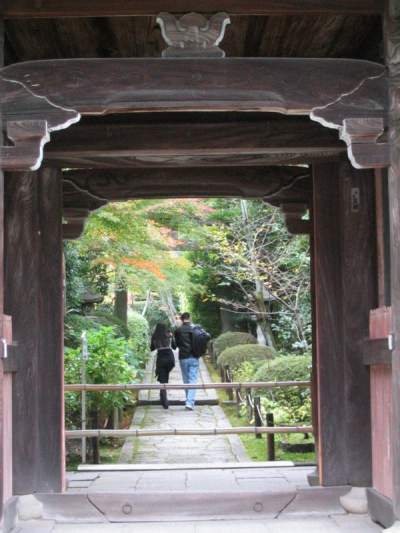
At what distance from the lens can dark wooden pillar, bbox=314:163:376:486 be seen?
20.8 feet

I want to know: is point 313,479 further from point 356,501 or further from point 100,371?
point 100,371

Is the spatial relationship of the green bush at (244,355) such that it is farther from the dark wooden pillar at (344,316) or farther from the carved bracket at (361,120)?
the carved bracket at (361,120)

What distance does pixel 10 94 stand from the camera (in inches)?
191

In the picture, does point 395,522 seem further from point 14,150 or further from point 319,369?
point 14,150

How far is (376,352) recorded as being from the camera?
5734mm

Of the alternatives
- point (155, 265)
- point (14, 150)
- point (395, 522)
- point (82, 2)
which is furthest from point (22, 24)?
point (155, 265)

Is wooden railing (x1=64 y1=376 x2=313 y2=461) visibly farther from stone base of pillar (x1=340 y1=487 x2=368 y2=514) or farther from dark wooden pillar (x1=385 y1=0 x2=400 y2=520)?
dark wooden pillar (x1=385 y1=0 x2=400 y2=520)

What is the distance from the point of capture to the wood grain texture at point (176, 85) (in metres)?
4.82

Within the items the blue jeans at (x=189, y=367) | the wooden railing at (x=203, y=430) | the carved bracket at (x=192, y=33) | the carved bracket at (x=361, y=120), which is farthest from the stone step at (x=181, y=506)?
the blue jeans at (x=189, y=367)

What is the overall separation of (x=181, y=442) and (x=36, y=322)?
626cm

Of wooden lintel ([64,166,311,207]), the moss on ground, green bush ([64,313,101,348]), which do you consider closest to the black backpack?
the moss on ground

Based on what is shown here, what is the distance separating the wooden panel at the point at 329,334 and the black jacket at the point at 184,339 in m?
7.11

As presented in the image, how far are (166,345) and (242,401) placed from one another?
181 cm

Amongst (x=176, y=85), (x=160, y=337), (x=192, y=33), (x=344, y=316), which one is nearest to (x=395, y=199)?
(x=176, y=85)
